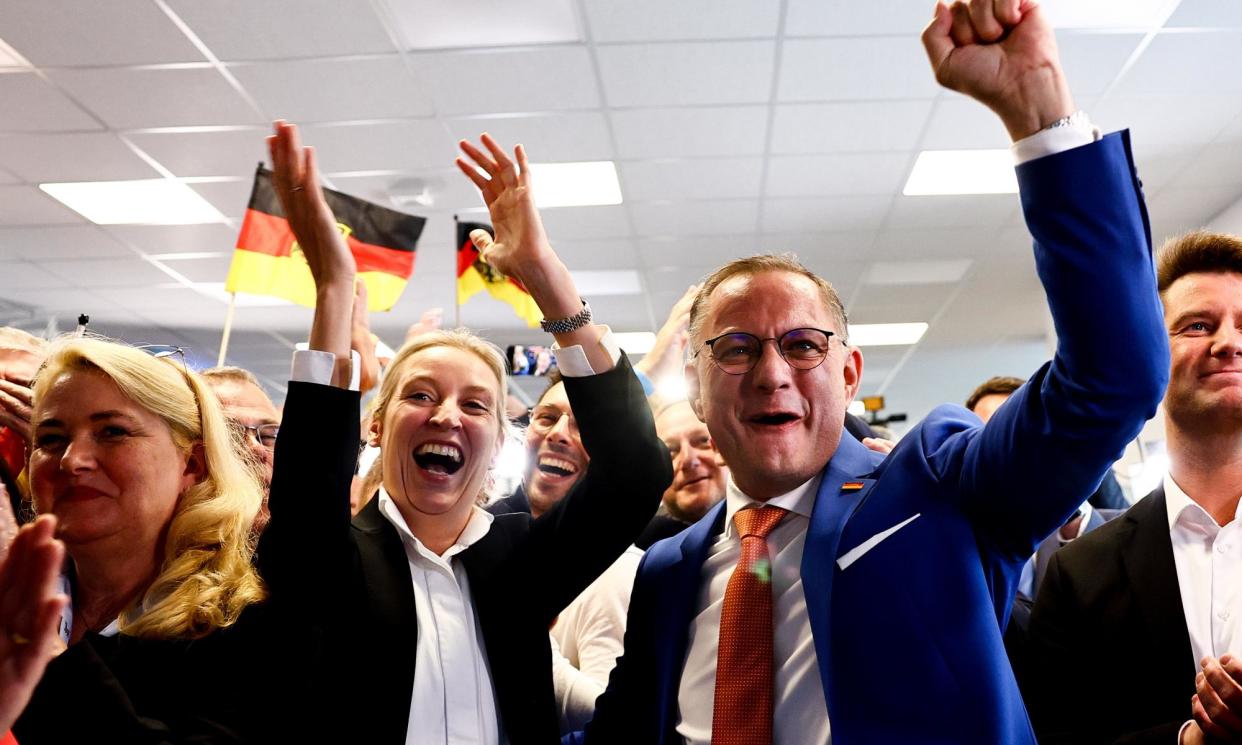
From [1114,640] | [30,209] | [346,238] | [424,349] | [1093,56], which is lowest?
[1114,640]

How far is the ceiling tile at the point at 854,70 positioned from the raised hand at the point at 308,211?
287 cm

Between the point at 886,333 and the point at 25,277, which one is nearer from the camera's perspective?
the point at 25,277

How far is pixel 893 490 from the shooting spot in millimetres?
1289

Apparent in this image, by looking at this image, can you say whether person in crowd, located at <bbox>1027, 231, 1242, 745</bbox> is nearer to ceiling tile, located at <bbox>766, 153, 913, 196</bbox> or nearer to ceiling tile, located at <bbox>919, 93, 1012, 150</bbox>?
ceiling tile, located at <bbox>919, 93, 1012, 150</bbox>

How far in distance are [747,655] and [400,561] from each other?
24.4 inches

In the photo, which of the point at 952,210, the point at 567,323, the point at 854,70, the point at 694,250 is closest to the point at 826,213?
the point at 952,210

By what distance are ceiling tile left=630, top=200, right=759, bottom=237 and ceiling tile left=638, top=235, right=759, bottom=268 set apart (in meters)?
0.11

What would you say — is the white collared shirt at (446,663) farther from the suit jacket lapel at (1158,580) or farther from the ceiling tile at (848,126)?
the ceiling tile at (848,126)

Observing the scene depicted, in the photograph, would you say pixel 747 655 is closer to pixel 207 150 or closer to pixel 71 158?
pixel 207 150

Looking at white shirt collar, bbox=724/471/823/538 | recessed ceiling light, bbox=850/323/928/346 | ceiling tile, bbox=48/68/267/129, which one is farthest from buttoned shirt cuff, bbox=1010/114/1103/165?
recessed ceiling light, bbox=850/323/928/346

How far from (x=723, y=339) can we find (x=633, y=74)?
10.0ft

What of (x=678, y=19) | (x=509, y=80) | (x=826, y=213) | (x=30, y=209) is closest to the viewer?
(x=678, y=19)

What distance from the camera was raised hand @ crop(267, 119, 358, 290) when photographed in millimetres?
1615

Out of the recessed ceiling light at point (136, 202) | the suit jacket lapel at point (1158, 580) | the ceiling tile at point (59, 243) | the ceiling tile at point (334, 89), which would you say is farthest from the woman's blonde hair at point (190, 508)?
the ceiling tile at point (59, 243)
